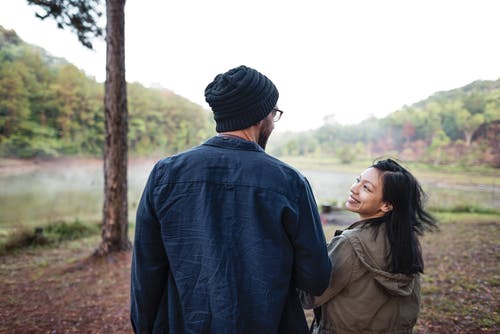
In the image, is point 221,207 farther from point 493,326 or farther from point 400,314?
point 493,326

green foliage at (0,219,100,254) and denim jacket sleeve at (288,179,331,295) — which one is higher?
denim jacket sleeve at (288,179,331,295)

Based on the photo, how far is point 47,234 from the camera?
716cm

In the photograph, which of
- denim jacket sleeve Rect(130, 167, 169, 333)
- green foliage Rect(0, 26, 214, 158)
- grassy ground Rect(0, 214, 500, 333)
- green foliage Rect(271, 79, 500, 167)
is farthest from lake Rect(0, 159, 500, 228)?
denim jacket sleeve Rect(130, 167, 169, 333)

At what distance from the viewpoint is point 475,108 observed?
995 cm

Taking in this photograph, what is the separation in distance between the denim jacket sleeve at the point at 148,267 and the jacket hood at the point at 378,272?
0.84 metres

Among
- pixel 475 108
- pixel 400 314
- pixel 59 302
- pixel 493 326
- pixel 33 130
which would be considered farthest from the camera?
pixel 33 130

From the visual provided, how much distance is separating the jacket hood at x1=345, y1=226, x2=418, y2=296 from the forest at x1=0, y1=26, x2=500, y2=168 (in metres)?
9.37

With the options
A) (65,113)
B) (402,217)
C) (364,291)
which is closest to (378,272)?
(364,291)

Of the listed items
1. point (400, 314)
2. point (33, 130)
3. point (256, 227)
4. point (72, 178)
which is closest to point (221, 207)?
point (256, 227)

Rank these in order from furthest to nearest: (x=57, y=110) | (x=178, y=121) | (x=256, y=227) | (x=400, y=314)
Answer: (x=178, y=121), (x=57, y=110), (x=400, y=314), (x=256, y=227)

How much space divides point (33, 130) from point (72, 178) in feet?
7.95

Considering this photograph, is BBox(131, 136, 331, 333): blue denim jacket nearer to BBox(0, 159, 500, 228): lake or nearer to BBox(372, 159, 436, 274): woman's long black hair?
BBox(372, 159, 436, 274): woman's long black hair

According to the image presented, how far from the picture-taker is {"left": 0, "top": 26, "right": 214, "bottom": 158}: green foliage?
32.3 feet

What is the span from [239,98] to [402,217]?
0.98 m
